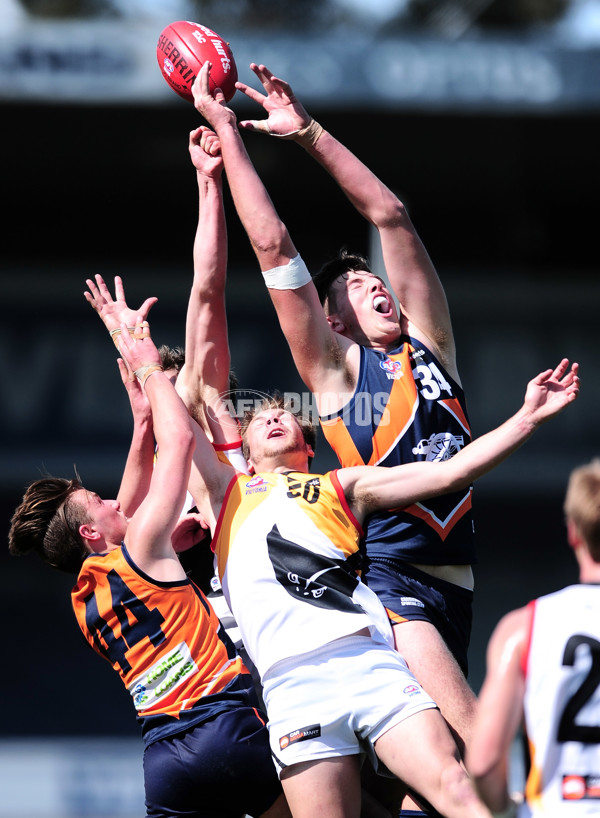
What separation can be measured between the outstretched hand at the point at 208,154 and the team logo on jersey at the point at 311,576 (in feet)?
5.14

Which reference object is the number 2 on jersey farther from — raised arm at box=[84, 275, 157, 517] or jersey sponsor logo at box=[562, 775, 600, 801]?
raised arm at box=[84, 275, 157, 517]

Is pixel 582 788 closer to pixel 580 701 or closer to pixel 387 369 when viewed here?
pixel 580 701

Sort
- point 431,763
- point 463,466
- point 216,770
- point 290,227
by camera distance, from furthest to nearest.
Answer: point 290,227 → point 216,770 → point 463,466 → point 431,763

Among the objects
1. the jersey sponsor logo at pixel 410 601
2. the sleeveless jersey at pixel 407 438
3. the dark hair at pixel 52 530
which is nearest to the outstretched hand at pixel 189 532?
the dark hair at pixel 52 530

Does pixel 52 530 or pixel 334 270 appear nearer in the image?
pixel 52 530

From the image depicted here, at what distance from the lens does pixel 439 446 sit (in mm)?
4004

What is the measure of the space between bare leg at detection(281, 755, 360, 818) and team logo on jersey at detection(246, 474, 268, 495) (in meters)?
0.93

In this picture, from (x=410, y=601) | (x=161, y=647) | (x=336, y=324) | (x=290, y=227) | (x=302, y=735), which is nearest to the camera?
(x=302, y=735)

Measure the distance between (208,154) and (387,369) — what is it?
116 centimetres

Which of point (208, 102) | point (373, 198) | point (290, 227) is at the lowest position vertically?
point (373, 198)

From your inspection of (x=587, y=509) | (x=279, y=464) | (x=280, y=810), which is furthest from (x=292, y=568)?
(x=587, y=509)

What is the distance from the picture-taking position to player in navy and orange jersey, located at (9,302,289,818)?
3.61m

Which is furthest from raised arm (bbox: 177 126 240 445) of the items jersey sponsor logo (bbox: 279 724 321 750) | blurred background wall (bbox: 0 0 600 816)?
blurred background wall (bbox: 0 0 600 816)

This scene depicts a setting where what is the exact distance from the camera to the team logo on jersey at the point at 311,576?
3471 millimetres
